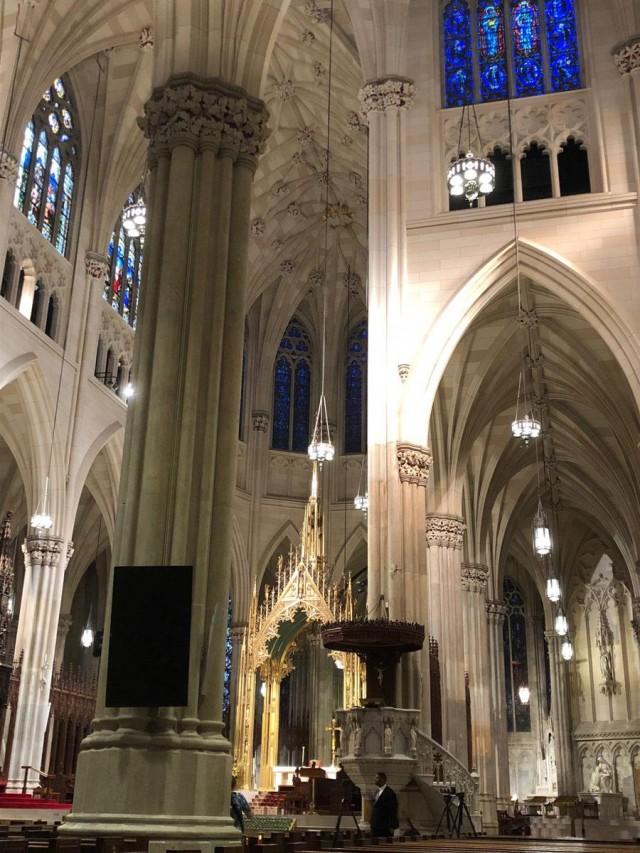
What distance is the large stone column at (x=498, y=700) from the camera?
1212 inches

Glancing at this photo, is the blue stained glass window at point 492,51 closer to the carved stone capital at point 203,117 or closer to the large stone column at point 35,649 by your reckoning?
the carved stone capital at point 203,117

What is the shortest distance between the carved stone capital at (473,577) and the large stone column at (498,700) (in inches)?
150

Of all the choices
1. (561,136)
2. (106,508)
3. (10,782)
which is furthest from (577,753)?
(561,136)

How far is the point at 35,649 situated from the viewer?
22.5 meters

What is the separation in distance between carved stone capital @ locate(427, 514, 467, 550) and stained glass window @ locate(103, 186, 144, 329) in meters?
10.4

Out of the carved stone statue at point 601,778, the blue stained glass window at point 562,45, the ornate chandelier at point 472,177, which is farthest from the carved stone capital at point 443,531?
the carved stone statue at point 601,778

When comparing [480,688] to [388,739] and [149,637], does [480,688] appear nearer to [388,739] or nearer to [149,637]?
[388,739]

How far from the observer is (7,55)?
866 inches

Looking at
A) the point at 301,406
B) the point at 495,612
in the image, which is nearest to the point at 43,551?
the point at 301,406

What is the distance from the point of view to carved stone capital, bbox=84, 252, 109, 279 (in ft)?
84.9

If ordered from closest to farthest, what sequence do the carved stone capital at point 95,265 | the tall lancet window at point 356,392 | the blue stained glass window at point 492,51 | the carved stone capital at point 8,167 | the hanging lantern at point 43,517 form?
the blue stained glass window at point 492,51 < the carved stone capital at point 8,167 < the hanging lantern at point 43,517 < the carved stone capital at point 95,265 < the tall lancet window at point 356,392

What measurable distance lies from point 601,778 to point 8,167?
30.2 m

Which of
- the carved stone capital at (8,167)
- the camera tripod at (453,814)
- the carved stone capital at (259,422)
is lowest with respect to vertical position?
the camera tripod at (453,814)

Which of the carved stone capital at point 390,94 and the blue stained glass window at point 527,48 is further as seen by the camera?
the blue stained glass window at point 527,48
